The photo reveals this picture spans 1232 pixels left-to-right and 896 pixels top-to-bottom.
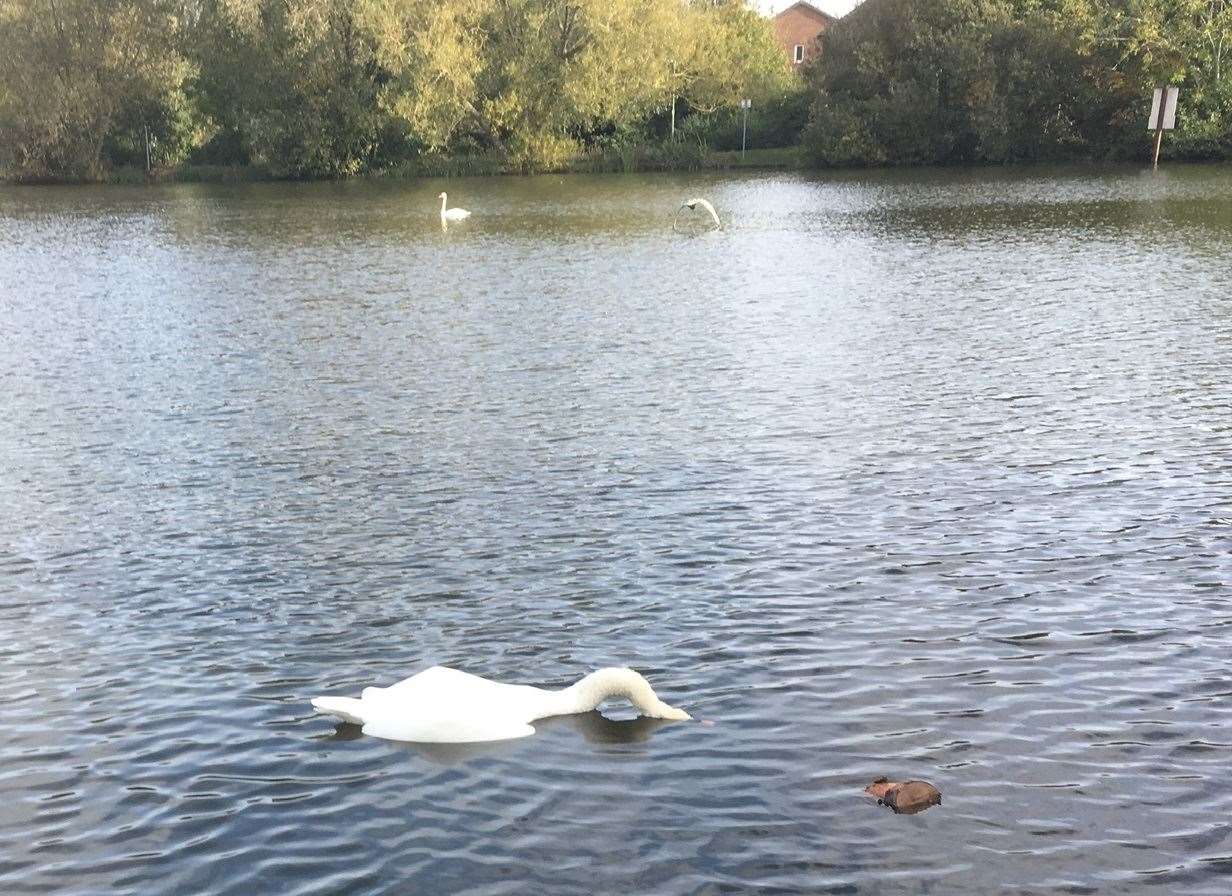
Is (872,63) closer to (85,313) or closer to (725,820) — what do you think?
(85,313)

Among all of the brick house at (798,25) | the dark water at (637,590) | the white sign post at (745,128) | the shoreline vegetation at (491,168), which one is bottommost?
the dark water at (637,590)

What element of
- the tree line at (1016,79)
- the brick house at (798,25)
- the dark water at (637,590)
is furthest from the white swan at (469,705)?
the brick house at (798,25)

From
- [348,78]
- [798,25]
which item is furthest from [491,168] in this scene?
[798,25]

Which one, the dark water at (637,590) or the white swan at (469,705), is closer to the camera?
the dark water at (637,590)

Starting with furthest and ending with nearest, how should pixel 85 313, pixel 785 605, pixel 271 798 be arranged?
pixel 85 313, pixel 785 605, pixel 271 798

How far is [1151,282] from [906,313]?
630 centimetres

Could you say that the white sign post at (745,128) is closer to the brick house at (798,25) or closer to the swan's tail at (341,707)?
the brick house at (798,25)

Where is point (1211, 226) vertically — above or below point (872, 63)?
below

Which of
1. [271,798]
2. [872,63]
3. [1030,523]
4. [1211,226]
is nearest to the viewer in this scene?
[271,798]

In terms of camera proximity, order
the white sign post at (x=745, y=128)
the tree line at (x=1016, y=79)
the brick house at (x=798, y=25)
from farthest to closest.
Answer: the brick house at (x=798, y=25) → the white sign post at (x=745, y=128) → the tree line at (x=1016, y=79)

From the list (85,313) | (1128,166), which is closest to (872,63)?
(1128,166)

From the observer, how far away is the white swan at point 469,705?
8.87m

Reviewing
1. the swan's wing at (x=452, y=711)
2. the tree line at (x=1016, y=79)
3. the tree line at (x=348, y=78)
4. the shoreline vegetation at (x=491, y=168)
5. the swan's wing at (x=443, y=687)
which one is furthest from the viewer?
the shoreline vegetation at (x=491, y=168)

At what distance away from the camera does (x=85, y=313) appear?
28.6 meters
